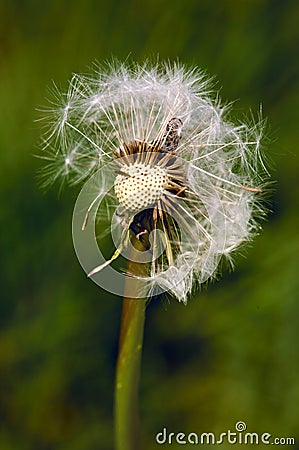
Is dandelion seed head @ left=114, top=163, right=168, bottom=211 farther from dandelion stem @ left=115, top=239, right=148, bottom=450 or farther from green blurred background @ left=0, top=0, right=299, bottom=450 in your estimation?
green blurred background @ left=0, top=0, right=299, bottom=450

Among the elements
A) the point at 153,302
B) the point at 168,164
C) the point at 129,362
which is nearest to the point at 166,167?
the point at 168,164

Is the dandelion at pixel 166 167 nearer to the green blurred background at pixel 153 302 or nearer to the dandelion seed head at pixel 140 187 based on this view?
the dandelion seed head at pixel 140 187

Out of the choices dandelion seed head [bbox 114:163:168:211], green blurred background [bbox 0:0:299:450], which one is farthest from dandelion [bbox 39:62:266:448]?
green blurred background [bbox 0:0:299:450]

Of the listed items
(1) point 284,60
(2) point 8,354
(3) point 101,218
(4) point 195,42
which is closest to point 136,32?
(4) point 195,42

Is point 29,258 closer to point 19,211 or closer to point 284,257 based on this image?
point 19,211

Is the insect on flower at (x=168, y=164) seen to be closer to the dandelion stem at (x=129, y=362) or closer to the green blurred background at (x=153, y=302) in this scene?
the dandelion stem at (x=129, y=362)

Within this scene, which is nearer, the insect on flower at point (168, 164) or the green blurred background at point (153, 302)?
the insect on flower at point (168, 164)

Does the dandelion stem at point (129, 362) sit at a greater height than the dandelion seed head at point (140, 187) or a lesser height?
lesser

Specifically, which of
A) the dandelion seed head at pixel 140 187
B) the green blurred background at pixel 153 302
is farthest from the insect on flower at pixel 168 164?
the green blurred background at pixel 153 302
